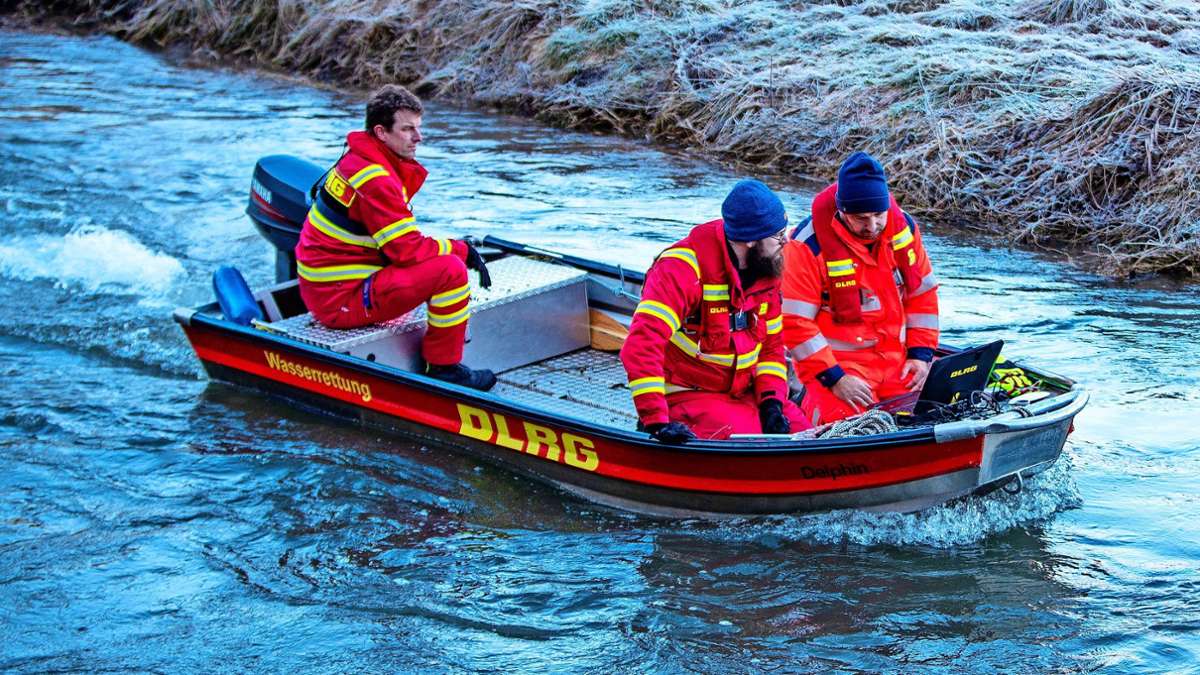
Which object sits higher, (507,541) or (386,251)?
(386,251)

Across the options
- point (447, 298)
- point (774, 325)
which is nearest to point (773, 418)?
point (774, 325)

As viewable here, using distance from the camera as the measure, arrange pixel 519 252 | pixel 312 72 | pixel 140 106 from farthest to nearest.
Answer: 1. pixel 312 72
2. pixel 140 106
3. pixel 519 252

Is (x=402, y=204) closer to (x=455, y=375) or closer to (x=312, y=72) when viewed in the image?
(x=455, y=375)

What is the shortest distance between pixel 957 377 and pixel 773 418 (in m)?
0.82

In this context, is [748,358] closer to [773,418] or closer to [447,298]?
[773,418]

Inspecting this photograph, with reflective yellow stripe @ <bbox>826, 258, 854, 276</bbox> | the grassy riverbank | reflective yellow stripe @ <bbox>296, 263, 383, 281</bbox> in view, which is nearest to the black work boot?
reflective yellow stripe @ <bbox>296, 263, 383, 281</bbox>

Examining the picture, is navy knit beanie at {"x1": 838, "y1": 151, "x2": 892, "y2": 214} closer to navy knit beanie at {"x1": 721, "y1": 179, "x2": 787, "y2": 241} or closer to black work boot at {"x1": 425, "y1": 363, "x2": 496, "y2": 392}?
navy knit beanie at {"x1": 721, "y1": 179, "x2": 787, "y2": 241}

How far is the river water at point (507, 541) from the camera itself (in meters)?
5.88

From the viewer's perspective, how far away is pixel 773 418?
21.3ft

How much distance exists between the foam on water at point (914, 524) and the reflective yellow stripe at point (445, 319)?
1882 mm

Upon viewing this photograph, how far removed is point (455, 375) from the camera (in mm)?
7762

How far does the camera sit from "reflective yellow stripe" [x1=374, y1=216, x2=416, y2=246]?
24.6 ft

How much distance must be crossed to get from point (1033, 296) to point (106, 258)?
6.89m

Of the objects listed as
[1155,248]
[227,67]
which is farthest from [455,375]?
[227,67]
